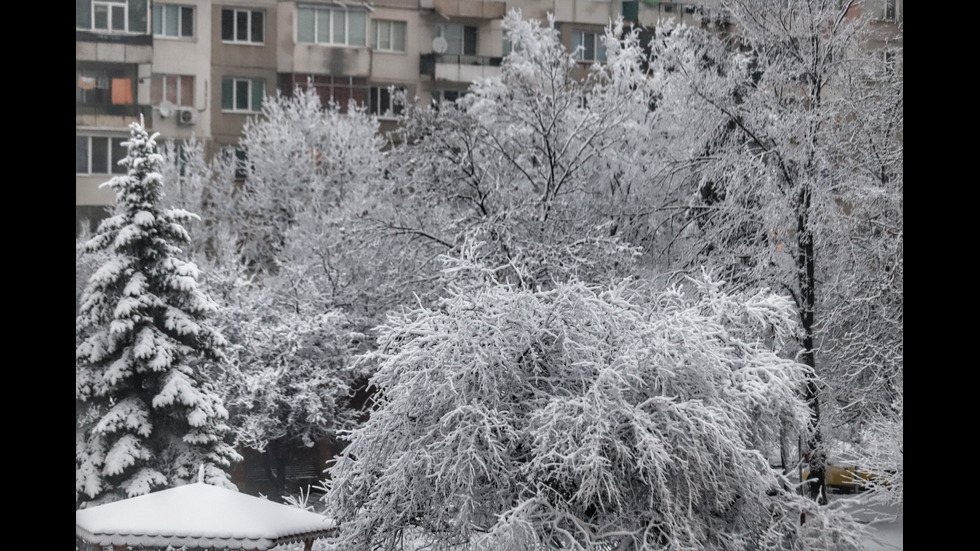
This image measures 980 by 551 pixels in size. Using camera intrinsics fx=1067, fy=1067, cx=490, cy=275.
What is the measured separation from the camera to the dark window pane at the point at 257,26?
24297 millimetres

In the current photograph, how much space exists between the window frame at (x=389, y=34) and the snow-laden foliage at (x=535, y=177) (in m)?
9.76

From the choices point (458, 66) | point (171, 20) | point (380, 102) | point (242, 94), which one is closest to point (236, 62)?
point (242, 94)

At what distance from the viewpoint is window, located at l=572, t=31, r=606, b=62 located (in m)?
22.3

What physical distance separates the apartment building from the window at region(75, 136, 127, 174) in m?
1.92

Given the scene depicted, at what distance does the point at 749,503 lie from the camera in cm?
786

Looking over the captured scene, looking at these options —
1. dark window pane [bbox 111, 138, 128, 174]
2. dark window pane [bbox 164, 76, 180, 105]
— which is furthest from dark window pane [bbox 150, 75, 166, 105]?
dark window pane [bbox 111, 138, 128, 174]

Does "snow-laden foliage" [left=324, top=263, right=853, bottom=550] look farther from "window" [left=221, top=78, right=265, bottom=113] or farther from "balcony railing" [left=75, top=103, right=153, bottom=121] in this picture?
"window" [left=221, top=78, right=265, bottom=113]

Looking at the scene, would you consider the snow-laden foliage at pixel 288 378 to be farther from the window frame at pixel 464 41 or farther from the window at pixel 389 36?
the window frame at pixel 464 41

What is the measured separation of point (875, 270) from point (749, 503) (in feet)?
14.8

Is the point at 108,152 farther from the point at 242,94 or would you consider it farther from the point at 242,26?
the point at 242,26

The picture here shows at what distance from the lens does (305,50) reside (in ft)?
79.3

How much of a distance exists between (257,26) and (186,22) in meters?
1.62
